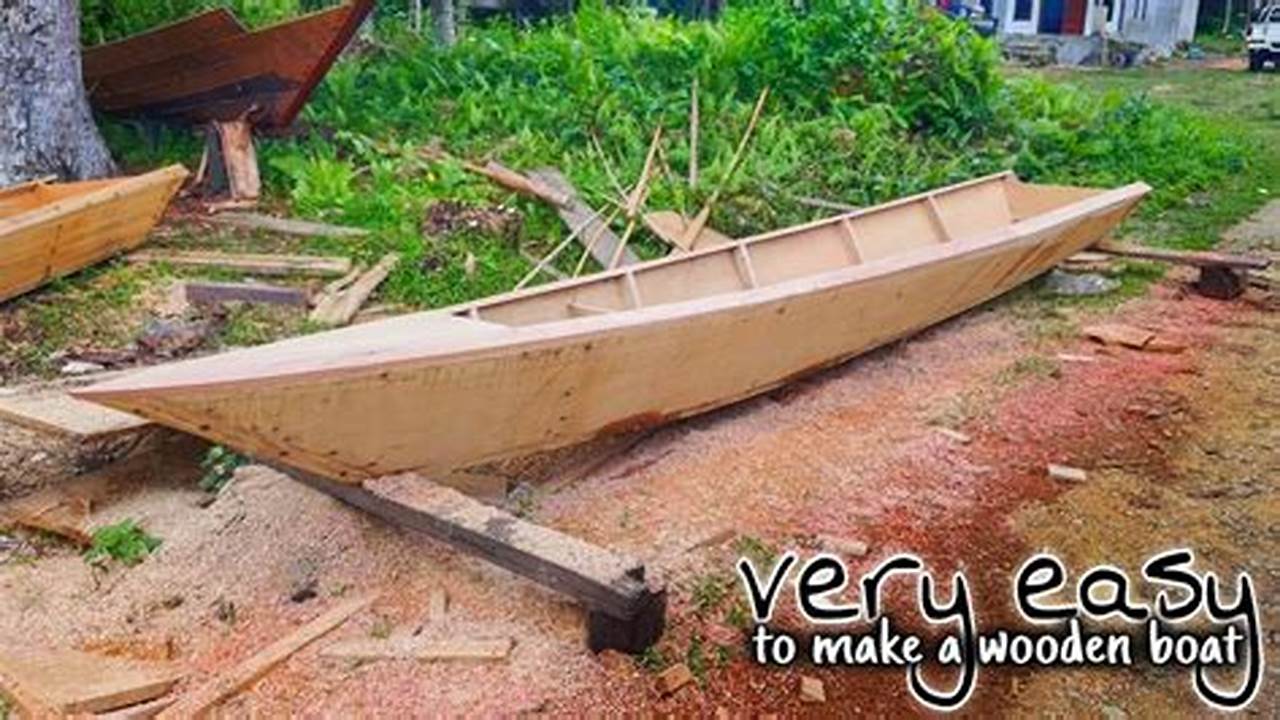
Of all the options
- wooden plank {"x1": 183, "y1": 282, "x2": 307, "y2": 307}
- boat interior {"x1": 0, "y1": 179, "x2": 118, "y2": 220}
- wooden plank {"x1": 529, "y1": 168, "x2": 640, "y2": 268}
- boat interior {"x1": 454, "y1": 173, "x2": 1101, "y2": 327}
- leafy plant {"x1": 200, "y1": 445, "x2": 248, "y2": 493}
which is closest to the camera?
leafy plant {"x1": 200, "y1": 445, "x2": 248, "y2": 493}

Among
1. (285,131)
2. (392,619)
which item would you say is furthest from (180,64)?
(392,619)

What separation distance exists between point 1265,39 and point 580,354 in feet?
83.7

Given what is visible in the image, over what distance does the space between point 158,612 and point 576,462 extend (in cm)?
179

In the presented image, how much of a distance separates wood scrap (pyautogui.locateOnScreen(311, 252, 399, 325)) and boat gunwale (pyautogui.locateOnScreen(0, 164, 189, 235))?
1598 mm

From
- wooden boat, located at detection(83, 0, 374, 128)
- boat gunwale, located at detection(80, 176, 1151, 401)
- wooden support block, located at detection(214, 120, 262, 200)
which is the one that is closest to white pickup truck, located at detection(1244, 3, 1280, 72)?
boat gunwale, located at detection(80, 176, 1151, 401)

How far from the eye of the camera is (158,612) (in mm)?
3609

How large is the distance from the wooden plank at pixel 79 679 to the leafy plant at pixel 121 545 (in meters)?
0.57

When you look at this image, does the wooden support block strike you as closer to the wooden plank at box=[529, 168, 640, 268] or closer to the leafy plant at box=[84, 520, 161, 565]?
the wooden plank at box=[529, 168, 640, 268]

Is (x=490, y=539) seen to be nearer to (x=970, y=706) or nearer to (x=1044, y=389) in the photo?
(x=970, y=706)

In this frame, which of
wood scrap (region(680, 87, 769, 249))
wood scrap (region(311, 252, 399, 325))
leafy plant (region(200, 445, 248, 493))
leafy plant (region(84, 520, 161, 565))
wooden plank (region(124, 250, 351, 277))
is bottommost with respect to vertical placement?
leafy plant (region(84, 520, 161, 565))

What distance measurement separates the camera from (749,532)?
414cm

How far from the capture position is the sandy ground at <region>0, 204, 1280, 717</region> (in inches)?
129

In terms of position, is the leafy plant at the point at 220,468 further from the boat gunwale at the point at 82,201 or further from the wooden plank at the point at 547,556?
the boat gunwale at the point at 82,201

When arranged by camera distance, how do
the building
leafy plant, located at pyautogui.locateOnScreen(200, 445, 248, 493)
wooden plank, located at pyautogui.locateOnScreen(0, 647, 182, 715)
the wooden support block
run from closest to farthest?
wooden plank, located at pyautogui.locateOnScreen(0, 647, 182, 715) → leafy plant, located at pyautogui.locateOnScreen(200, 445, 248, 493) → the wooden support block → the building
